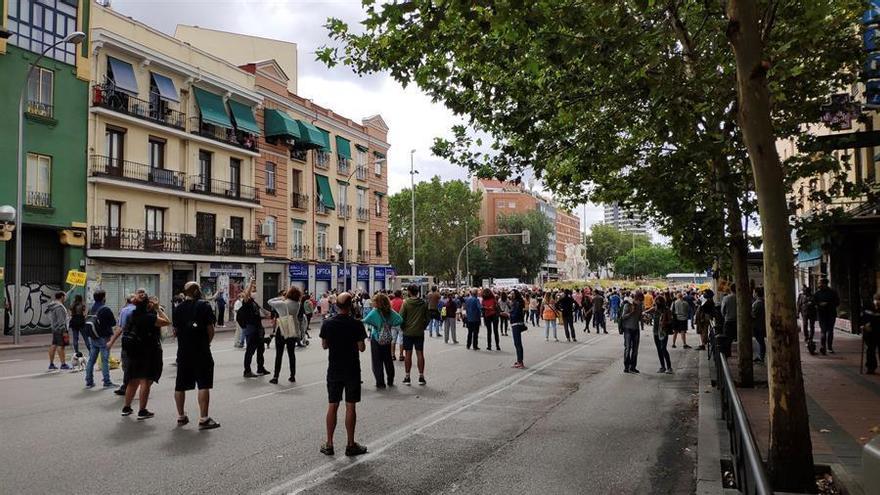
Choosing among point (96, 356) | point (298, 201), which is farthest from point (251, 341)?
point (298, 201)

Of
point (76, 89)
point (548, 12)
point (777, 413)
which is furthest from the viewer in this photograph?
point (76, 89)

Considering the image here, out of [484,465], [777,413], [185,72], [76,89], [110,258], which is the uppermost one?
[185,72]

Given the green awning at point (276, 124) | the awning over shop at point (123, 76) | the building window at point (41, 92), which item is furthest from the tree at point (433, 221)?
the building window at point (41, 92)

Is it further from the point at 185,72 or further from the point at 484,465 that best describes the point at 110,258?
the point at 484,465

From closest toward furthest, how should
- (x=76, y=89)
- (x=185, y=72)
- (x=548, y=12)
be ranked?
1. (x=548, y=12)
2. (x=76, y=89)
3. (x=185, y=72)

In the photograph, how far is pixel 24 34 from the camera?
23109mm

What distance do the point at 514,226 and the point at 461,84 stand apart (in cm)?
7408

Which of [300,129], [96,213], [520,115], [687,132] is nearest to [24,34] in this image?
[96,213]

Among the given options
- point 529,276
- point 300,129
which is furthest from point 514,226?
point 300,129

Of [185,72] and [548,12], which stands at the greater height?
[185,72]

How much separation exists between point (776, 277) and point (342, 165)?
40225mm

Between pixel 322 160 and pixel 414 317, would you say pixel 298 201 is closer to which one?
pixel 322 160

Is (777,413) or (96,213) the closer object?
(777,413)

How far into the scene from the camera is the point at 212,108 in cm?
3161
